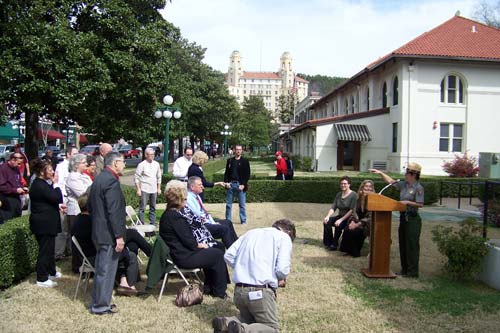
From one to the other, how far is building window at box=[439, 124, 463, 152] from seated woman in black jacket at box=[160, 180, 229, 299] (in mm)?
24341

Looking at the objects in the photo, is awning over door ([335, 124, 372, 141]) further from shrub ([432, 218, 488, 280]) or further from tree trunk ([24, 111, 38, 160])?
shrub ([432, 218, 488, 280])

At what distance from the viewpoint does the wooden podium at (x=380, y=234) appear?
6512 millimetres

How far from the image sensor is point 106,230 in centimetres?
495

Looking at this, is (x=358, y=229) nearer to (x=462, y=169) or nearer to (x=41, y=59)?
(x=41, y=59)

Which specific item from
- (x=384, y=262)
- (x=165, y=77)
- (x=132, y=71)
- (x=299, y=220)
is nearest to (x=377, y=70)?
(x=165, y=77)

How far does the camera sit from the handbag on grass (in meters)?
5.29

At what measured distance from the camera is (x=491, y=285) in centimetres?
630

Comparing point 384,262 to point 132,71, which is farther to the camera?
point 132,71

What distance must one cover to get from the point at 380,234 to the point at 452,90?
2335cm

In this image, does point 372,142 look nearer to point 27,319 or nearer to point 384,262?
point 384,262

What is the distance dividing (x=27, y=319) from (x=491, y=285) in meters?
6.05

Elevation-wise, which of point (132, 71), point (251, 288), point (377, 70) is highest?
point (377, 70)

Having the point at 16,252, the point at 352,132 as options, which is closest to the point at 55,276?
the point at 16,252

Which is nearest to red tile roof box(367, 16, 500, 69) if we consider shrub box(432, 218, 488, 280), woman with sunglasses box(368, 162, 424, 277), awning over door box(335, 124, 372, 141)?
awning over door box(335, 124, 372, 141)
